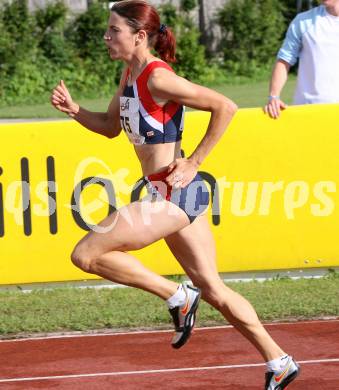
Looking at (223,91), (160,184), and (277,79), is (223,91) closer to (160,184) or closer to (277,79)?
(277,79)

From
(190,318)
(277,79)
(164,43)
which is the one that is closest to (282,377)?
(190,318)

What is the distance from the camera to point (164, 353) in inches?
301

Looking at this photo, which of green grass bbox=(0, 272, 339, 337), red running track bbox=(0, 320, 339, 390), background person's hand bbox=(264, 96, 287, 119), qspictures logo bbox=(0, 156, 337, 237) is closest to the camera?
red running track bbox=(0, 320, 339, 390)

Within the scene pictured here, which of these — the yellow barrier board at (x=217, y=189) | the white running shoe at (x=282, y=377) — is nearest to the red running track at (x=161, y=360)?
the white running shoe at (x=282, y=377)

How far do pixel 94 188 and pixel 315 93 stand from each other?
73.4 inches

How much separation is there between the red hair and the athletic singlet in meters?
0.13

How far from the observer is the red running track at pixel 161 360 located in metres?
6.95

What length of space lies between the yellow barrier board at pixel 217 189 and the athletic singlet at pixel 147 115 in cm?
326

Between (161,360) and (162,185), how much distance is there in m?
1.81

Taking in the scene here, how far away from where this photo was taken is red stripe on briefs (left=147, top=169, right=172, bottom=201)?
6.00 meters

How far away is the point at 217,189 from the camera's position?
938 centimetres

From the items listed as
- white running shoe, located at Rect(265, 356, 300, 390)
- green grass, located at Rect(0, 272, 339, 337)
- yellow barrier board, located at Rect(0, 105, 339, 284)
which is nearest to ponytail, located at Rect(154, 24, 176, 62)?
white running shoe, located at Rect(265, 356, 300, 390)

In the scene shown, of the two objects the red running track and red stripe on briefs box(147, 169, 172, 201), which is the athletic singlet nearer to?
red stripe on briefs box(147, 169, 172, 201)

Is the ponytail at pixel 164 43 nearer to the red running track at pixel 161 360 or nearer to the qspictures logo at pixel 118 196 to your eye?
the red running track at pixel 161 360
